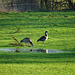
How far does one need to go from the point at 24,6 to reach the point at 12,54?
27.1 meters

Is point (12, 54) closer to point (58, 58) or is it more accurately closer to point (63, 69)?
point (58, 58)

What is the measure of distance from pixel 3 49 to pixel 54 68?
14.6ft

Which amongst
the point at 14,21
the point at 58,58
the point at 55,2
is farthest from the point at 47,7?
the point at 58,58

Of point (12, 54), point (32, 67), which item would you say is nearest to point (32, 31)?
point (12, 54)

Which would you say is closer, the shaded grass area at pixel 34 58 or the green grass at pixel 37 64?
the green grass at pixel 37 64

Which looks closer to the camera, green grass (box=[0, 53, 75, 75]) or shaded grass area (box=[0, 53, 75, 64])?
green grass (box=[0, 53, 75, 75])

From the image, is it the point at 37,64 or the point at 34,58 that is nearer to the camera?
the point at 37,64

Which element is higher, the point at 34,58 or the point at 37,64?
the point at 37,64

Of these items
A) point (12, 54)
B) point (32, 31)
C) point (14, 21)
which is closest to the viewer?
point (12, 54)

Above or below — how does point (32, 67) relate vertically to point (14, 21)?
above

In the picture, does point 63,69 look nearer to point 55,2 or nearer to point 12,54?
point 12,54

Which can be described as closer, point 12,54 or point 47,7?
point 12,54

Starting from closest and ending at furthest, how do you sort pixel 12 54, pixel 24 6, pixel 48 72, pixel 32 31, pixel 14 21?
pixel 48 72 → pixel 12 54 → pixel 32 31 → pixel 14 21 → pixel 24 6

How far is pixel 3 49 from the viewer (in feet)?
46.8
